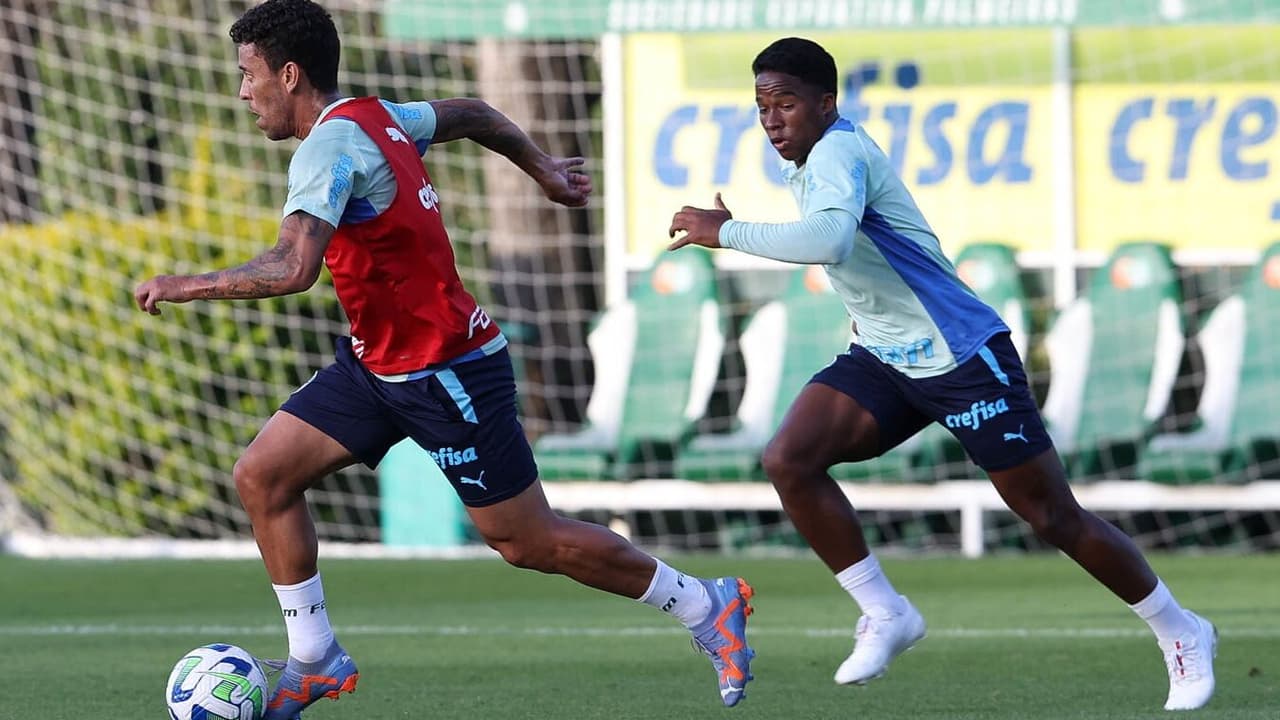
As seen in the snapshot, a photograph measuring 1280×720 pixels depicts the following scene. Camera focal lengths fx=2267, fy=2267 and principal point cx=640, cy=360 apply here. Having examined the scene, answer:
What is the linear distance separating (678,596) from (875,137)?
7.30m

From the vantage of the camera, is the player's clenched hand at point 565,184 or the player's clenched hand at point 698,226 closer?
the player's clenched hand at point 698,226

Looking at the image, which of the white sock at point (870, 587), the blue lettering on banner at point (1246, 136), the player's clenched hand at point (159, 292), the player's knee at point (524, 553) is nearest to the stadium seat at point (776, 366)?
the blue lettering on banner at point (1246, 136)

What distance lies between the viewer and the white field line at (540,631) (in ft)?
27.7

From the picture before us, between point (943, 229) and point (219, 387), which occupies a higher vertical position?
point (943, 229)

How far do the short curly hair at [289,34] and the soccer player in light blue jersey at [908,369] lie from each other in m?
1.09

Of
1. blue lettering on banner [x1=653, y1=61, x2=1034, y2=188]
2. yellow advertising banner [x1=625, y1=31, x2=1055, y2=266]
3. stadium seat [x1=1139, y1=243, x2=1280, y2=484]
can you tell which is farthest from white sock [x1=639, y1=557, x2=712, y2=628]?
blue lettering on banner [x1=653, y1=61, x2=1034, y2=188]

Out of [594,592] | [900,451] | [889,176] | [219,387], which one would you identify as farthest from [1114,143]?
[889,176]

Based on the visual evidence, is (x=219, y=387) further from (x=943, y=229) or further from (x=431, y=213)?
(x=431, y=213)

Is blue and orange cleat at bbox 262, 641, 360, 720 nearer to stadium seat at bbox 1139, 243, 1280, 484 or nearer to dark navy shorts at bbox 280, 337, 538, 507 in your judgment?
dark navy shorts at bbox 280, 337, 538, 507

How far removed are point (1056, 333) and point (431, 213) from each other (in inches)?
283

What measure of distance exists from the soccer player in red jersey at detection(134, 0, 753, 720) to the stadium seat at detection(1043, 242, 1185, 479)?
6542 mm

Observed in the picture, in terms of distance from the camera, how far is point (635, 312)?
1287cm

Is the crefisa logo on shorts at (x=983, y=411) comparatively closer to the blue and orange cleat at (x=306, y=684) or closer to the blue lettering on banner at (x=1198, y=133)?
the blue and orange cleat at (x=306, y=684)

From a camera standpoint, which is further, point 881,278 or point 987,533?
point 987,533
